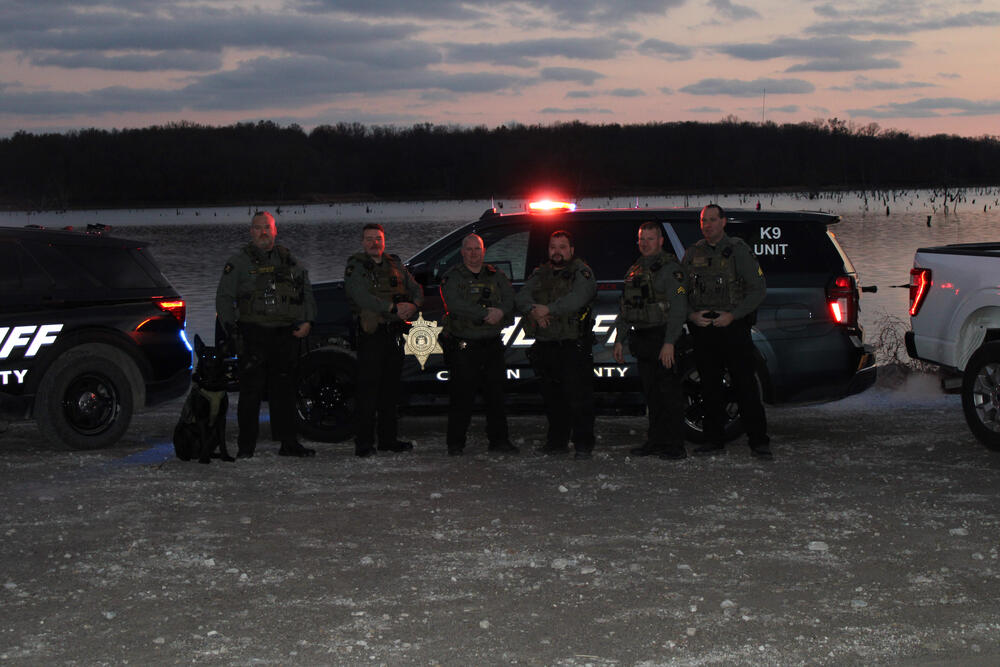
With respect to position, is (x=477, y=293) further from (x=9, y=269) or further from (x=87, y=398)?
(x=9, y=269)

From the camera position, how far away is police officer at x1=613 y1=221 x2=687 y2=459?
27.2 feet

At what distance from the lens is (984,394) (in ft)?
28.3

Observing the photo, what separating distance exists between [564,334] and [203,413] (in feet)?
8.96

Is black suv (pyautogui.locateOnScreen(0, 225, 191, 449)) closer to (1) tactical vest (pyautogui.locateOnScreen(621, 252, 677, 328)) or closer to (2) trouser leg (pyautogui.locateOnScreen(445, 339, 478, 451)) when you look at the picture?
Answer: (2) trouser leg (pyautogui.locateOnScreen(445, 339, 478, 451))

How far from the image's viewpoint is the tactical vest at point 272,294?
8586mm

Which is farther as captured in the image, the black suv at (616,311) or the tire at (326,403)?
the tire at (326,403)

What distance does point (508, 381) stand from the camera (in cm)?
928

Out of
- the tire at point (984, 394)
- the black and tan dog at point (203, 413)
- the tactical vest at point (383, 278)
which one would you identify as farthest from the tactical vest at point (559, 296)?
the tire at point (984, 394)

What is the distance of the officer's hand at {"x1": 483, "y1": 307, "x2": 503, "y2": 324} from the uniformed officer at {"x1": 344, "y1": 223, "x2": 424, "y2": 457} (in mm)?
624

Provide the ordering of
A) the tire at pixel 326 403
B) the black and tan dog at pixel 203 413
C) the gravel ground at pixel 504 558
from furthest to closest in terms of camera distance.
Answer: the tire at pixel 326 403 < the black and tan dog at pixel 203 413 < the gravel ground at pixel 504 558

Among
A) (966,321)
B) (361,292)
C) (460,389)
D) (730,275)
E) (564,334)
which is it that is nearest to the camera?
(730,275)

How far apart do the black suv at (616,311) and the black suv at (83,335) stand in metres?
1.28

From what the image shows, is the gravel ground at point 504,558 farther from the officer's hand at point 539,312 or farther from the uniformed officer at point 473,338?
the officer's hand at point 539,312

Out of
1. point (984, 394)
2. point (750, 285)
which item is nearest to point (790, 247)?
point (750, 285)
